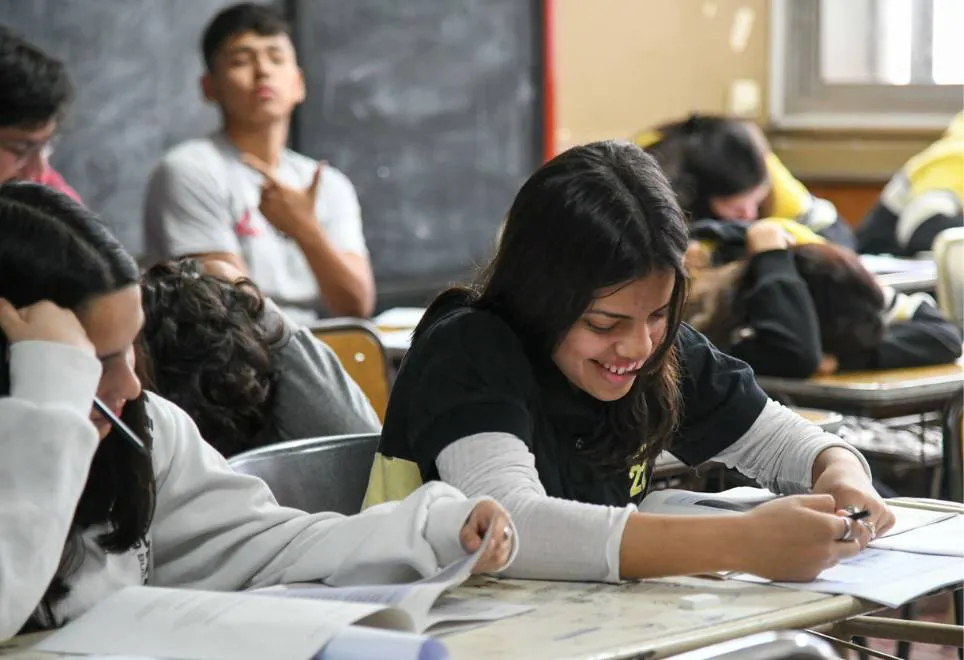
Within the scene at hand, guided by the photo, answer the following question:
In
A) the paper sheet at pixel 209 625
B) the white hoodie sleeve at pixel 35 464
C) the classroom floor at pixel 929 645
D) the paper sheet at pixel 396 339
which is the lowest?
the classroom floor at pixel 929 645

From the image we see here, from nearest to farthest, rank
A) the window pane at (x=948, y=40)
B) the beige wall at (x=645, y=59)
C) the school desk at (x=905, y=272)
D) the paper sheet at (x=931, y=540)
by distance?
1. the paper sheet at (x=931, y=540)
2. the school desk at (x=905, y=272)
3. the beige wall at (x=645, y=59)
4. the window pane at (x=948, y=40)

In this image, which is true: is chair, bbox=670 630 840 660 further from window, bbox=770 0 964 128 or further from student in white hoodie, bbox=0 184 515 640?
window, bbox=770 0 964 128

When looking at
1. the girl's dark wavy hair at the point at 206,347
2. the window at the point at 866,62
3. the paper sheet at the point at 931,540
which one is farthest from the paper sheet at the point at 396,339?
the window at the point at 866,62

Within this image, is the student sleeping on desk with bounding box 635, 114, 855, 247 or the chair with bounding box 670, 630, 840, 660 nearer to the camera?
the chair with bounding box 670, 630, 840, 660

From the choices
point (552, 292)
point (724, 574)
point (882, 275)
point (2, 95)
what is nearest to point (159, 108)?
point (2, 95)

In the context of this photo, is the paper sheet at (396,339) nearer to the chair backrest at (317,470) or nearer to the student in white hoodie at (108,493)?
the chair backrest at (317,470)

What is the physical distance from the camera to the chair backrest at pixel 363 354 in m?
2.78

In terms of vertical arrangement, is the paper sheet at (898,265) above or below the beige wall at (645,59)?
below

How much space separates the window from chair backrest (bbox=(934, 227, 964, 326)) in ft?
8.82

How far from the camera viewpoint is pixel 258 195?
12.6ft

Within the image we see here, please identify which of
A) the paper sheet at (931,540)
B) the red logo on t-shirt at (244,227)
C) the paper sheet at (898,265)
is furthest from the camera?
the paper sheet at (898,265)

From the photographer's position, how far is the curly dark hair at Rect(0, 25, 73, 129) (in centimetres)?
308

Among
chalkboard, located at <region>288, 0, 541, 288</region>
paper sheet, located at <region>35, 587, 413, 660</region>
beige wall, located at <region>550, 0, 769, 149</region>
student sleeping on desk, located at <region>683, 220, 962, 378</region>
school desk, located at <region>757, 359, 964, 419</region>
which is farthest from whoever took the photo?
beige wall, located at <region>550, 0, 769, 149</region>

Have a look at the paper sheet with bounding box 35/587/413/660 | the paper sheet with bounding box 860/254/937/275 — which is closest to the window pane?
the paper sheet with bounding box 860/254/937/275
